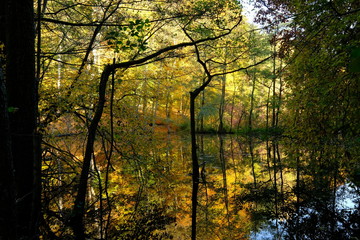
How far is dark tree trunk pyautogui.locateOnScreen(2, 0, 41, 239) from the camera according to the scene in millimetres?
2965

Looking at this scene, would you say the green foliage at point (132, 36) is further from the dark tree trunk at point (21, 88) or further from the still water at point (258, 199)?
the still water at point (258, 199)

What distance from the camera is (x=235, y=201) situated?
22.2 feet

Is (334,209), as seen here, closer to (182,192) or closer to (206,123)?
(182,192)

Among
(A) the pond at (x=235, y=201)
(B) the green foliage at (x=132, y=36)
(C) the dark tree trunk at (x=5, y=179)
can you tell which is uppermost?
(B) the green foliage at (x=132, y=36)

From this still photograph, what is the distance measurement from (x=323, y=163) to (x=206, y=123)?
83.0 ft

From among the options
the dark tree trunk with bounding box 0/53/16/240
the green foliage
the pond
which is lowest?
the pond

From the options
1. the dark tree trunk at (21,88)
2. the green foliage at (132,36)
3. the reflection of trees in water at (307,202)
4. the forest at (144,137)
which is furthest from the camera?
the reflection of trees in water at (307,202)

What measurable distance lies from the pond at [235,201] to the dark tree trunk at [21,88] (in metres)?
1.00

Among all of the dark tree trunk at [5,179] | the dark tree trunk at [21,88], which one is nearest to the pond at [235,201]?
the dark tree trunk at [21,88]

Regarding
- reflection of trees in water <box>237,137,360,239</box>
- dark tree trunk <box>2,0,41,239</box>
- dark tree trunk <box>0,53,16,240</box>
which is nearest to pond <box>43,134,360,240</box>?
reflection of trees in water <box>237,137,360,239</box>

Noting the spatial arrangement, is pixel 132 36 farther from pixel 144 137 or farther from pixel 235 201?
pixel 144 137

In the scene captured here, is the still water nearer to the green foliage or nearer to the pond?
the pond

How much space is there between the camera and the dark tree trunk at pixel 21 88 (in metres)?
2.96

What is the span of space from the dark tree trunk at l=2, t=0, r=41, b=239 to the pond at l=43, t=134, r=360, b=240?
1.00 m
